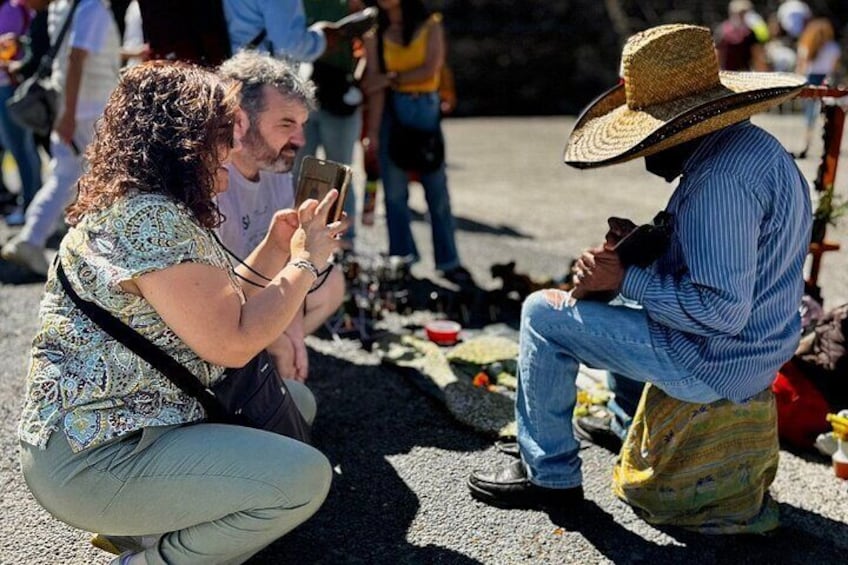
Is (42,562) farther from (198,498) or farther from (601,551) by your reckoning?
(601,551)

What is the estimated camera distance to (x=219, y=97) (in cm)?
235

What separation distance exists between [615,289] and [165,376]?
134cm

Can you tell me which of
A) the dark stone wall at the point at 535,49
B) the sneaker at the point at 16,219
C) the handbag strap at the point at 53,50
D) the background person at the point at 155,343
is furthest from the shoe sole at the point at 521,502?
the dark stone wall at the point at 535,49

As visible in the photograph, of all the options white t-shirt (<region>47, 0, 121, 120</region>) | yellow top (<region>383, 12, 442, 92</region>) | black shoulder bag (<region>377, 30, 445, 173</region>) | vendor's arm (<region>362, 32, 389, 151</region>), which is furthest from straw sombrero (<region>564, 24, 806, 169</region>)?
white t-shirt (<region>47, 0, 121, 120</region>)

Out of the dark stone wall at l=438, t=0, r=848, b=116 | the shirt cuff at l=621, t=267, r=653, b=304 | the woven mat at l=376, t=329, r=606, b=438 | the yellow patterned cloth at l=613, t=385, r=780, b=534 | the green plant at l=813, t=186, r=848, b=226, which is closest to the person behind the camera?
the shirt cuff at l=621, t=267, r=653, b=304

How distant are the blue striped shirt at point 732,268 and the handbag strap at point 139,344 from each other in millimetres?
1273

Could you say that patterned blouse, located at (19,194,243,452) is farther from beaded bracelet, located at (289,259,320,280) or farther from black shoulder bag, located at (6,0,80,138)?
black shoulder bag, located at (6,0,80,138)

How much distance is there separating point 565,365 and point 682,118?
0.83 m

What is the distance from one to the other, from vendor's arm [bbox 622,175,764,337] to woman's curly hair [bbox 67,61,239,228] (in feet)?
4.27

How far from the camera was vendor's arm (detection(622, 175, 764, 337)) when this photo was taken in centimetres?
255

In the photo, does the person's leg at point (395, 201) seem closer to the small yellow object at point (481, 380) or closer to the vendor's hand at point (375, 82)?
the vendor's hand at point (375, 82)

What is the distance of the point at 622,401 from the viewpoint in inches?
135

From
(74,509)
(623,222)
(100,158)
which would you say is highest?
(100,158)

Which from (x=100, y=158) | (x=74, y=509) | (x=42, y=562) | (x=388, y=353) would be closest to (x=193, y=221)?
(x=100, y=158)
